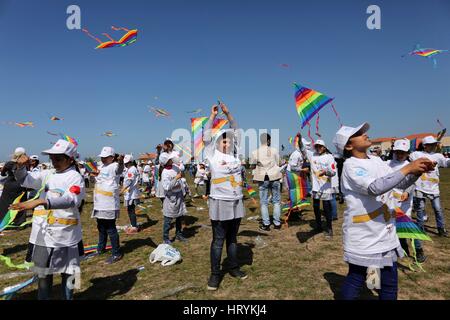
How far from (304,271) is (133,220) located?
5368mm

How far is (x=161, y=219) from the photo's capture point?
10.1 m

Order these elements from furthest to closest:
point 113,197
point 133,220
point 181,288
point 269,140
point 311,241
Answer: point 133,220 < point 269,140 < point 311,241 < point 113,197 < point 181,288

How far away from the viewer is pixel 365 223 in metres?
2.80

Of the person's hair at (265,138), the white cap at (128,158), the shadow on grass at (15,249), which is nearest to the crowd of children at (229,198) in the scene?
the person's hair at (265,138)

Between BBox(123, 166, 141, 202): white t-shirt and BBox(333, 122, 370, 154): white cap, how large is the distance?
6.79 m

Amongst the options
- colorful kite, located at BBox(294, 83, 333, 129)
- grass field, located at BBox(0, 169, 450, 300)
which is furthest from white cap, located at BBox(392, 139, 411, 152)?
grass field, located at BBox(0, 169, 450, 300)

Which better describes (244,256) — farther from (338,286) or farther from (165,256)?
(338,286)

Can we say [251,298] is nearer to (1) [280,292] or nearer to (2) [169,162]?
(1) [280,292]

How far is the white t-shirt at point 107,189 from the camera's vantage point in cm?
573

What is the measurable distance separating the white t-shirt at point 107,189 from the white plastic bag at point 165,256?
51.3 inches

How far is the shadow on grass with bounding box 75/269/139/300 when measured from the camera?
426 cm

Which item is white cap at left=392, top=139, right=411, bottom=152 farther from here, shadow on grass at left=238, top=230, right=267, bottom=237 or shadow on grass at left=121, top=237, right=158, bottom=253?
shadow on grass at left=121, top=237, right=158, bottom=253

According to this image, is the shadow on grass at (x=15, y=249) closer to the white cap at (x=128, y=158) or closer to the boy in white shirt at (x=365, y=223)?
the white cap at (x=128, y=158)
